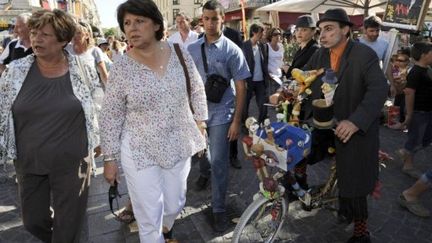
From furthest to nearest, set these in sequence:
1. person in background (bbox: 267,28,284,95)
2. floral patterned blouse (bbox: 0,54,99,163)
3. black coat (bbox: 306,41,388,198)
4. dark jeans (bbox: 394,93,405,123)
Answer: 1. person in background (bbox: 267,28,284,95)
2. dark jeans (bbox: 394,93,405,123)
3. black coat (bbox: 306,41,388,198)
4. floral patterned blouse (bbox: 0,54,99,163)

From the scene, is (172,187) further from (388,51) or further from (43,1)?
(43,1)

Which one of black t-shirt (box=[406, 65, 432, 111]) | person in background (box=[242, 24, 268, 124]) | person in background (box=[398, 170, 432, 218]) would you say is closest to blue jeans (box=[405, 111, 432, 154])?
black t-shirt (box=[406, 65, 432, 111])

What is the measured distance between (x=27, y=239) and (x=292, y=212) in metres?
2.63

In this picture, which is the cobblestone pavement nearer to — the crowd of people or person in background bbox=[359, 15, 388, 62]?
the crowd of people

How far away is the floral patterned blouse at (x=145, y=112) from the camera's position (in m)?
2.25

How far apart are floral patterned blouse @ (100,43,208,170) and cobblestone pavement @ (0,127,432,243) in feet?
4.19

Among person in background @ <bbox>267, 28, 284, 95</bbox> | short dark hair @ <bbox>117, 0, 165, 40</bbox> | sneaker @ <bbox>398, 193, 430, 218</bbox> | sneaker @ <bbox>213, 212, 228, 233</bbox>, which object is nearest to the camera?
short dark hair @ <bbox>117, 0, 165, 40</bbox>

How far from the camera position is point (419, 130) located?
467 centimetres

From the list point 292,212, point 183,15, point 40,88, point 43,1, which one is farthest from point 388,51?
point 43,1

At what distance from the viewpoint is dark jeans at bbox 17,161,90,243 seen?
2.47 meters

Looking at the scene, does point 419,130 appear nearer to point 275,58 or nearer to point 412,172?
point 412,172

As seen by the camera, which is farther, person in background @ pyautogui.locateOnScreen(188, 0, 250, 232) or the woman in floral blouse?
person in background @ pyautogui.locateOnScreen(188, 0, 250, 232)

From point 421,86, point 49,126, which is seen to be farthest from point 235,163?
point 49,126

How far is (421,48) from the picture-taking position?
4.25m
